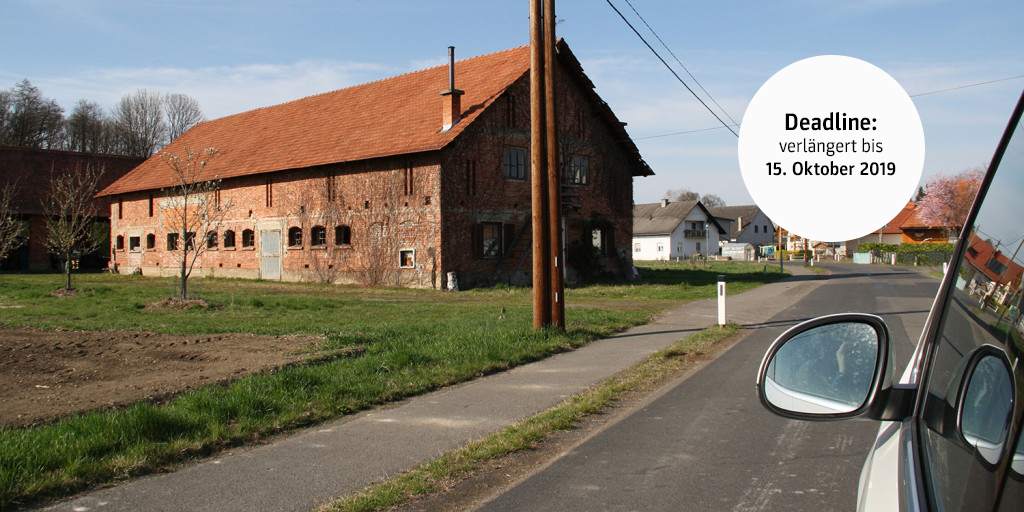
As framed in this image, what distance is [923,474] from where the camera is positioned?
5.57 feet

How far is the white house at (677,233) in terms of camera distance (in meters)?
81.6

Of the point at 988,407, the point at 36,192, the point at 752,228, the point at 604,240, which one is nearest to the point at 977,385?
the point at 988,407

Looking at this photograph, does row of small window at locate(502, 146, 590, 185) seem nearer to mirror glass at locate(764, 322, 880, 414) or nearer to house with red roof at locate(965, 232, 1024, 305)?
mirror glass at locate(764, 322, 880, 414)

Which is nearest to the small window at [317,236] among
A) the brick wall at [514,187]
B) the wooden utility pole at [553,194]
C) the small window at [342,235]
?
the small window at [342,235]

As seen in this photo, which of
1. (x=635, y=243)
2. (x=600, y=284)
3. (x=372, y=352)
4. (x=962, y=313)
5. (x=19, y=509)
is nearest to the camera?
(x=962, y=313)

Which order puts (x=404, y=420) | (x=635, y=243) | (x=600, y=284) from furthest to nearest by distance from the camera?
(x=635, y=243)
(x=600, y=284)
(x=404, y=420)

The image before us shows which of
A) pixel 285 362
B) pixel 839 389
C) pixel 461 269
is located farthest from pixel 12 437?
pixel 461 269

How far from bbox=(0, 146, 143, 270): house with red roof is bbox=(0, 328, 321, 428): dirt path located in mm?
34688

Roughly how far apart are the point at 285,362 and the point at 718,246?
82.9 m

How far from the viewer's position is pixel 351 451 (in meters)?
6.07

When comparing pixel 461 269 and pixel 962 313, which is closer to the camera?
pixel 962 313

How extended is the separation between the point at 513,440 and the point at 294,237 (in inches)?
1100

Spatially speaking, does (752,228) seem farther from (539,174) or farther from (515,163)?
(539,174)

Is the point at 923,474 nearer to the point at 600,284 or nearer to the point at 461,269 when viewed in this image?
the point at 461,269
